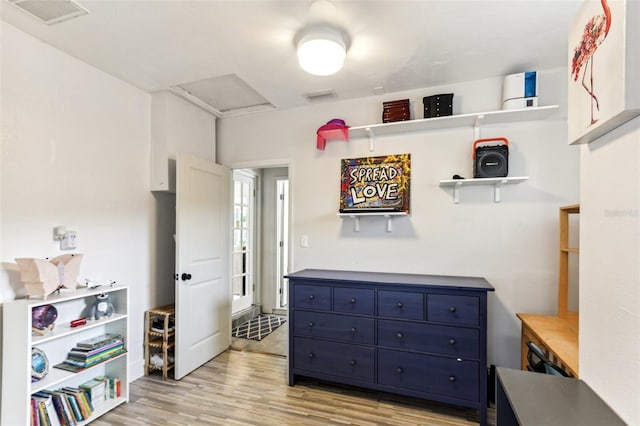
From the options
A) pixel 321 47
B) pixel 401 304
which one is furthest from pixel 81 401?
pixel 321 47

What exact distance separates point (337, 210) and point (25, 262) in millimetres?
2283

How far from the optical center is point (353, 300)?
7.85 ft

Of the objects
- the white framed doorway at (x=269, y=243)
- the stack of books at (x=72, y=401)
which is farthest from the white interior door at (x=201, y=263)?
the white framed doorway at (x=269, y=243)

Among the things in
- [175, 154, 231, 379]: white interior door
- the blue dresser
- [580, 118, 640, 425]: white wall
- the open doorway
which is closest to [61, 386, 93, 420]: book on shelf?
[175, 154, 231, 379]: white interior door

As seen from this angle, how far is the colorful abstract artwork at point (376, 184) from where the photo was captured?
2.75 m

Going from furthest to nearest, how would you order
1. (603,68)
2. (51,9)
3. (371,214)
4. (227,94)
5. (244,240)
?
1. (244,240)
2. (227,94)
3. (371,214)
4. (51,9)
5. (603,68)

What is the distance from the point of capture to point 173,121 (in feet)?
9.61

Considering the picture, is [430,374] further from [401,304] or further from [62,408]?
[62,408]

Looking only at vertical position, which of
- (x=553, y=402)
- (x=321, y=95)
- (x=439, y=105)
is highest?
(x=321, y=95)

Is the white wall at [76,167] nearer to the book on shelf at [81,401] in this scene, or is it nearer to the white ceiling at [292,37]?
the white ceiling at [292,37]

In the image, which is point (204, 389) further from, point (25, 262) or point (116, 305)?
point (25, 262)

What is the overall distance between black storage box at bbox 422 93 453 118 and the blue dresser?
136 centimetres

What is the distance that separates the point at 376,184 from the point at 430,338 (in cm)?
137

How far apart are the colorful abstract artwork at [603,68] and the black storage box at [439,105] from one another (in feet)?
4.34
